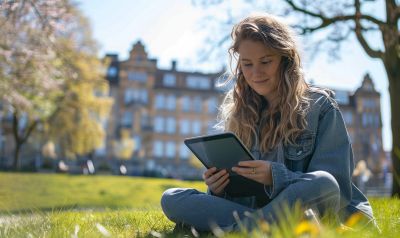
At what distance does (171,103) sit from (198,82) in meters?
3.65

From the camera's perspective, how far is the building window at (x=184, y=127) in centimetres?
5188

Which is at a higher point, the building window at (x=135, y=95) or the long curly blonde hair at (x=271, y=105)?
the long curly blonde hair at (x=271, y=105)

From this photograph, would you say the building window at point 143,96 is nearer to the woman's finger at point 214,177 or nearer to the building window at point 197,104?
the building window at point 197,104

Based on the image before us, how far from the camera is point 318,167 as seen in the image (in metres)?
2.62

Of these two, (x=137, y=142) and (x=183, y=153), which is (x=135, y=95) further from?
(x=183, y=153)

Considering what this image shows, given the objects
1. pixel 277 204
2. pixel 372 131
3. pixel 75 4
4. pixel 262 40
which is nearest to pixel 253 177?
pixel 277 204

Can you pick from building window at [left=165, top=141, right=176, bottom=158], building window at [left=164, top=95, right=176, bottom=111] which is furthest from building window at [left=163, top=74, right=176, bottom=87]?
building window at [left=165, top=141, right=176, bottom=158]

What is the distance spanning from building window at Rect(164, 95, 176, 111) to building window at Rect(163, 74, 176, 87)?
1217mm

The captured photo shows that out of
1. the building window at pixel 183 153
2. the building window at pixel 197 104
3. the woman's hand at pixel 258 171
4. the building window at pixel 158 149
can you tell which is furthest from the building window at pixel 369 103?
the woman's hand at pixel 258 171

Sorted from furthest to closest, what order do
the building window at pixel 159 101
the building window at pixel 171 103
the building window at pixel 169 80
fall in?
the building window at pixel 169 80 < the building window at pixel 171 103 < the building window at pixel 159 101

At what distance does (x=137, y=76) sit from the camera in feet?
159

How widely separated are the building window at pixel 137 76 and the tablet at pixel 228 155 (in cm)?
4598

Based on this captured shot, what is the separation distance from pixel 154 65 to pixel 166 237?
46.8 meters

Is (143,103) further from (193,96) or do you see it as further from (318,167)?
(318,167)
